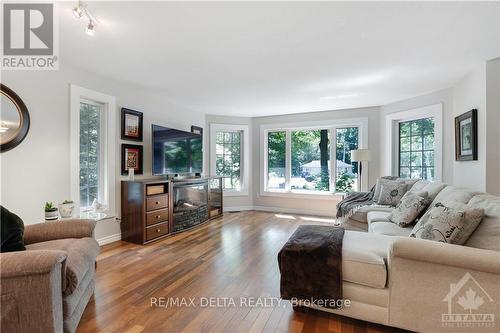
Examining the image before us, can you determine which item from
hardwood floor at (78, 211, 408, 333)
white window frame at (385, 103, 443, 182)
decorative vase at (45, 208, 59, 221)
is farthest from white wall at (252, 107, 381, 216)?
decorative vase at (45, 208, 59, 221)

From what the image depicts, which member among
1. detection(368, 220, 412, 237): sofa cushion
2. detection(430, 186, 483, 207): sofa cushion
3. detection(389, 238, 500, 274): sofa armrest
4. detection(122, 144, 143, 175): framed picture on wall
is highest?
detection(122, 144, 143, 175): framed picture on wall

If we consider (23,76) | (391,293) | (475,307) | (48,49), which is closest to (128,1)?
(48,49)

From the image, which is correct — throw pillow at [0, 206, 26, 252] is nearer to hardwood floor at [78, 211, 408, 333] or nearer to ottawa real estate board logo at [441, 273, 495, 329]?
hardwood floor at [78, 211, 408, 333]

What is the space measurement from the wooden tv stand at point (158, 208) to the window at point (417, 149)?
12.6 feet

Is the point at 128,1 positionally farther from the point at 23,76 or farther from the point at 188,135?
the point at 188,135

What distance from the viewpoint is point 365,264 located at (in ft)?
5.22

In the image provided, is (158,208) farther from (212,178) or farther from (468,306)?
(468,306)

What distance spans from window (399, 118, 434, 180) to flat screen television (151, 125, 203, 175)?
12.9 ft

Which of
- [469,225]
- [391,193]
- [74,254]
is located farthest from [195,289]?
[391,193]

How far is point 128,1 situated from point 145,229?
8.75 feet

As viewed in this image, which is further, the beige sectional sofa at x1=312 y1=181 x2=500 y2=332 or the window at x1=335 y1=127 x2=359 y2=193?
the window at x1=335 y1=127 x2=359 y2=193

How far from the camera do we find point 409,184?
349 cm

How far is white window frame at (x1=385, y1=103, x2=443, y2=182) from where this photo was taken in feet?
11.9

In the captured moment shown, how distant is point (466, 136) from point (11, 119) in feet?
16.9
